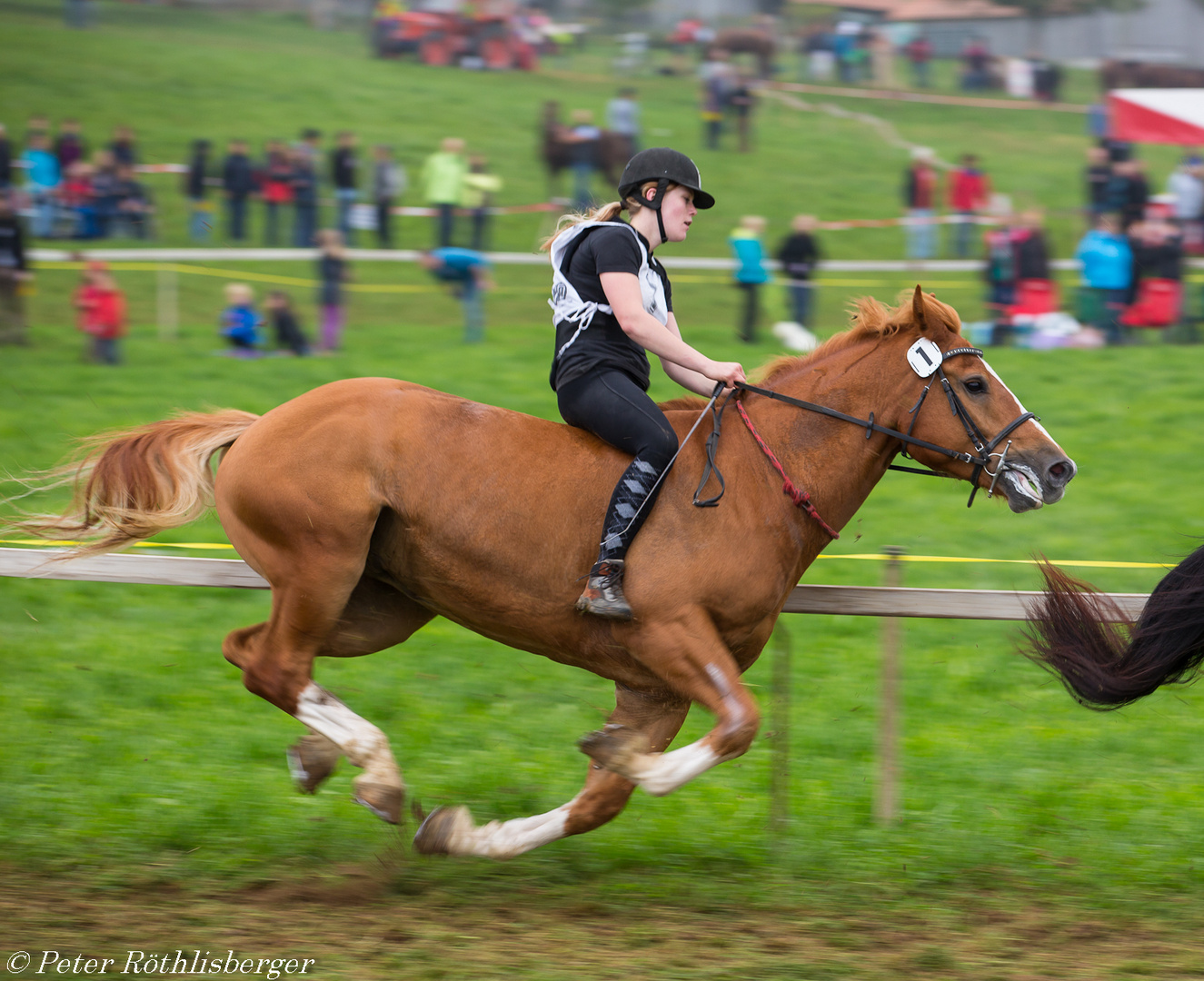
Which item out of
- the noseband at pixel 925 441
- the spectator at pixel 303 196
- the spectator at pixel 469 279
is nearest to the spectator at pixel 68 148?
the spectator at pixel 303 196

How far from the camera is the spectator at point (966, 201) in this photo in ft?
61.5

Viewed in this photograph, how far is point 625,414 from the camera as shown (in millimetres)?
Result: 4641

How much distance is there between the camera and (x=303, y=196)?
16.5 meters

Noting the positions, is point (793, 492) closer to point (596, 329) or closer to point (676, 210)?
point (596, 329)

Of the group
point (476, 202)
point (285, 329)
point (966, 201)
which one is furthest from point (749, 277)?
point (966, 201)

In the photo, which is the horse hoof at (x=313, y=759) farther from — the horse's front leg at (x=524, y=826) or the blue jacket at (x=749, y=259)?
the blue jacket at (x=749, y=259)

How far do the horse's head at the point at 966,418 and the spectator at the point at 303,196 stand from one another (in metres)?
12.8

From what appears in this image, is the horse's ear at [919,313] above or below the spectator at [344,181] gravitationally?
above

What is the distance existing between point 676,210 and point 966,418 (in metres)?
1.29

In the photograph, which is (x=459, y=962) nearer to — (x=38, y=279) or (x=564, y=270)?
(x=564, y=270)

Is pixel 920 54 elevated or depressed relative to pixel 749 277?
elevated

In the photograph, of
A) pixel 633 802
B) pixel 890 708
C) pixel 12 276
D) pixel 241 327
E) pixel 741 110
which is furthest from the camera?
pixel 741 110

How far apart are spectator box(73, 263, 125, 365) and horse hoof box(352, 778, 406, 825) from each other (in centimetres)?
955

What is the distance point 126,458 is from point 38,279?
430 inches
